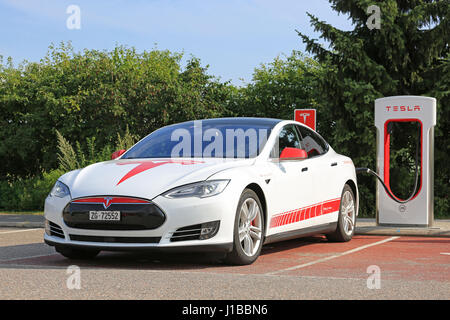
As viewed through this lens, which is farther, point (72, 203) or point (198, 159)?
point (198, 159)

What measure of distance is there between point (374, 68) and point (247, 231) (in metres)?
12.7

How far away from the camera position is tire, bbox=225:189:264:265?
7.48m

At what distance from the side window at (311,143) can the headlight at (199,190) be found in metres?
2.62

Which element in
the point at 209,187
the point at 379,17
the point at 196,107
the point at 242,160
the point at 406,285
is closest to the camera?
the point at 406,285

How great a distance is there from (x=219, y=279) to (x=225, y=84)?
27123mm

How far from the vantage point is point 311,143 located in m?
9.96

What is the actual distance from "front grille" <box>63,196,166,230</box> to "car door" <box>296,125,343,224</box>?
3.10 meters

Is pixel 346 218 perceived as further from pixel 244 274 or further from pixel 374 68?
pixel 374 68

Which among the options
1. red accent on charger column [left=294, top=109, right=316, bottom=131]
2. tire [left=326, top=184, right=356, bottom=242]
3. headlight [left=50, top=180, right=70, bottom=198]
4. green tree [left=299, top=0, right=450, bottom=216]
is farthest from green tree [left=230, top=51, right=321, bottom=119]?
headlight [left=50, top=180, right=70, bottom=198]

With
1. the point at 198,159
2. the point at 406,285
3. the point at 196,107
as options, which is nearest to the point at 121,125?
the point at 196,107

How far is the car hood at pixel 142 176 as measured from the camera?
7.25m

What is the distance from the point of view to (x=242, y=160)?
26.6ft
